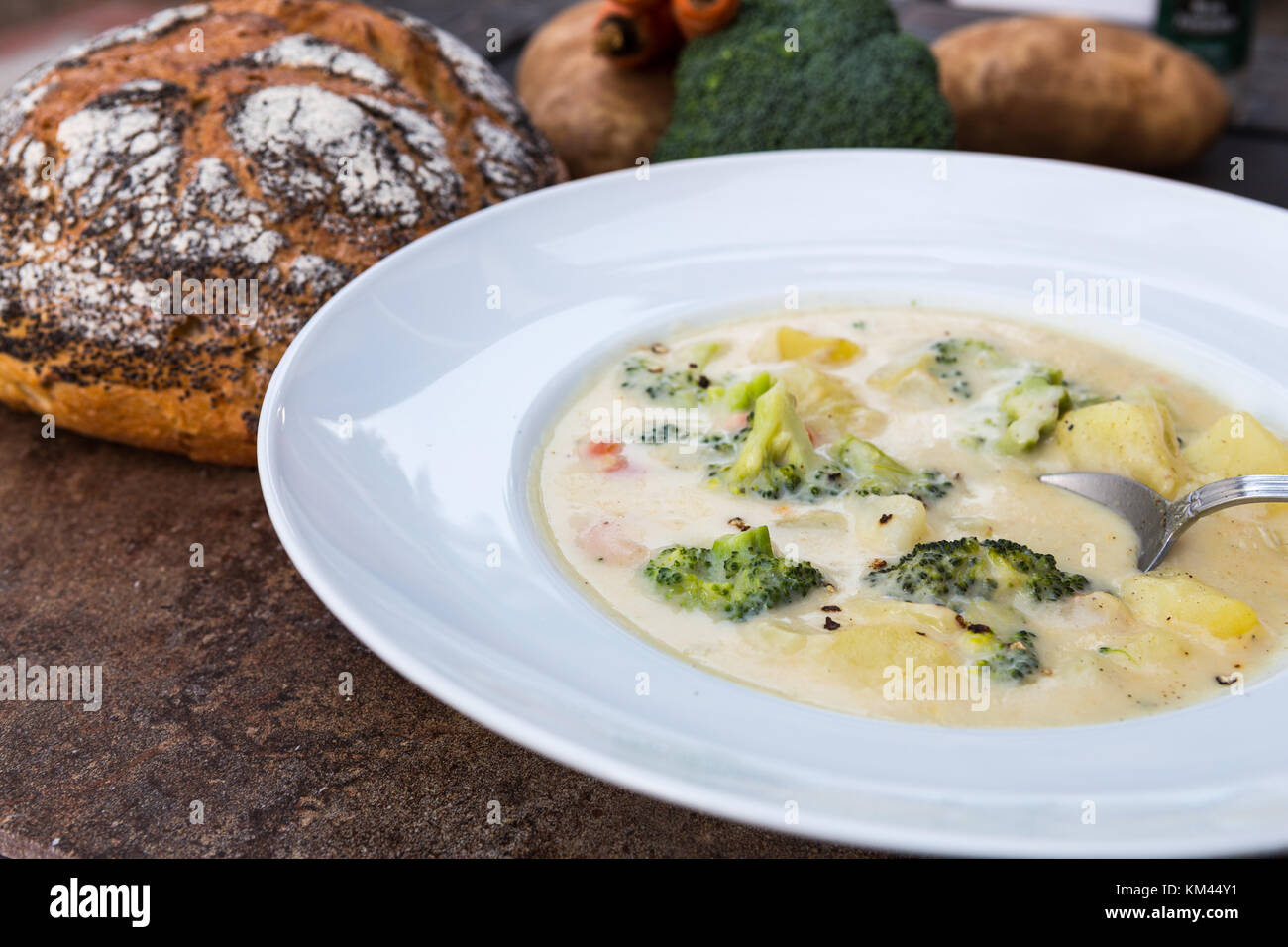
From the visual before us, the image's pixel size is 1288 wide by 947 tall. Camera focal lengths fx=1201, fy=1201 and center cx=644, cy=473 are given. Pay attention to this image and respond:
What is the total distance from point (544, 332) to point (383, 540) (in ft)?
2.96

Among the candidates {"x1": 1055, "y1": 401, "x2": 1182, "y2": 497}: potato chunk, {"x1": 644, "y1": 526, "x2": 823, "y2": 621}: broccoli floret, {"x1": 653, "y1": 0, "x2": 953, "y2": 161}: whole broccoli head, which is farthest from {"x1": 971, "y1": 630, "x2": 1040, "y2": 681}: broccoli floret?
{"x1": 653, "y1": 0, "x2": 953, "y2": 161}: whole broccoli head

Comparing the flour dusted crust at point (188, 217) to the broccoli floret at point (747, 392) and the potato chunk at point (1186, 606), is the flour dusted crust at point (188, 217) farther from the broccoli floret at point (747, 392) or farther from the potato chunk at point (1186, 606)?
the potato chunk at point (1186, 606)

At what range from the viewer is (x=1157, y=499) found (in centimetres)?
225

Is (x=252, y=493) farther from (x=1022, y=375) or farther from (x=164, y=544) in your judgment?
(x=1022, y=375)

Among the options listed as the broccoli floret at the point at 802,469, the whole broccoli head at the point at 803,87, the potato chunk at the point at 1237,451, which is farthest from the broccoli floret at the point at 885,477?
the whole broccoli head at the point at 803,87

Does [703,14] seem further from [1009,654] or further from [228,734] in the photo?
[228,734]

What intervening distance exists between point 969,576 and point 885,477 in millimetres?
345

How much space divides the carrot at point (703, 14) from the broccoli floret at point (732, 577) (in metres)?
2.40

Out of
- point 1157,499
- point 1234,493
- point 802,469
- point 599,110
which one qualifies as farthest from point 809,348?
point 599,110

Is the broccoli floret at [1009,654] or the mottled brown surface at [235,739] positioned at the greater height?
the broccoli floret at [1009,654]

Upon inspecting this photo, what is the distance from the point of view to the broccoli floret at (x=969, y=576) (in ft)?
6.59

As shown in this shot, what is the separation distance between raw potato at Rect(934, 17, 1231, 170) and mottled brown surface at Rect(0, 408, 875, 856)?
9.58ft

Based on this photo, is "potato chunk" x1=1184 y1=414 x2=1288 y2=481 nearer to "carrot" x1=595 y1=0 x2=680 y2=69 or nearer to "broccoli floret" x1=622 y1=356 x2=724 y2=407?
"broccoli floret" x1=622 y1=356 x2=724 y2=407
